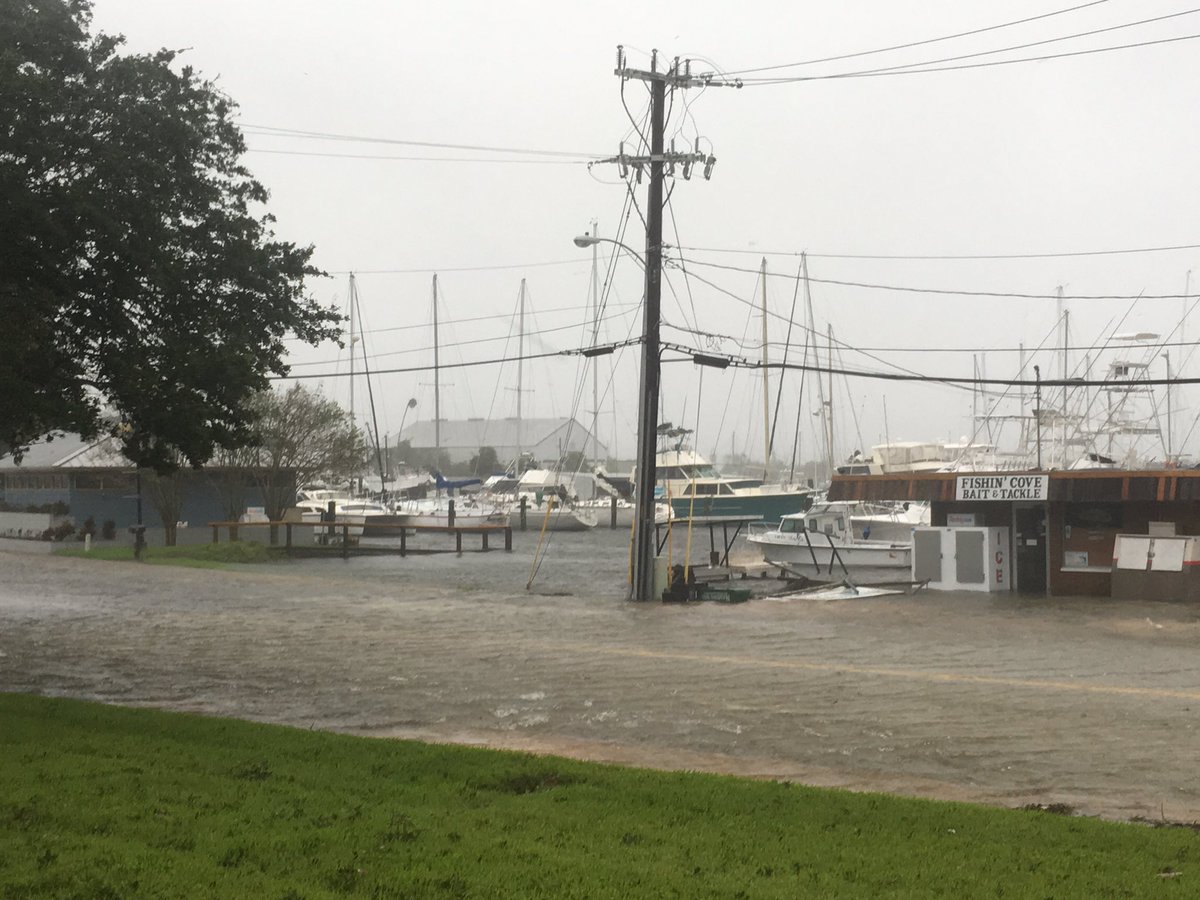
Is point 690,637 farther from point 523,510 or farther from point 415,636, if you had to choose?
point 523,510

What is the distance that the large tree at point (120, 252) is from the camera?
14805mm

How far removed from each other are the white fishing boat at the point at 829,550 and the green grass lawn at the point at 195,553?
1846 cm

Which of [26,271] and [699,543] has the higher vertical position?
[26,271]

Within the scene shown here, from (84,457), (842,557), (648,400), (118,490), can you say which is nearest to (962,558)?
(648,400)

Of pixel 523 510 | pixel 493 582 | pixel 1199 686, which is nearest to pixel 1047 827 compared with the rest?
pixel 1199 686

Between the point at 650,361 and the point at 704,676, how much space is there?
1217 centimetres

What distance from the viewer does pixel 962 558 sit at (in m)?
31.3

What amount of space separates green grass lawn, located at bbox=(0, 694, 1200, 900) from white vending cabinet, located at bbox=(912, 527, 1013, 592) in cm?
2271

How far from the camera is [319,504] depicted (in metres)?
82.9

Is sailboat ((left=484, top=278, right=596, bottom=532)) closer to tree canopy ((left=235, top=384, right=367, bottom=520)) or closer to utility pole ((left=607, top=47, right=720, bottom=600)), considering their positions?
tree canopy ((left=235, top=384, right=367, bottom=520))

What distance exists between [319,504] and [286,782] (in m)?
75.7

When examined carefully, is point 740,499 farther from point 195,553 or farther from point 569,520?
point 195,553

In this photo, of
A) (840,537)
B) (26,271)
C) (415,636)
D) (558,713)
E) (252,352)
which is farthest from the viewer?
(840,537)

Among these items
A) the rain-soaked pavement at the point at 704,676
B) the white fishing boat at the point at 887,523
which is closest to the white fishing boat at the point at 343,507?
the white fishing boat at the point at 887,523
